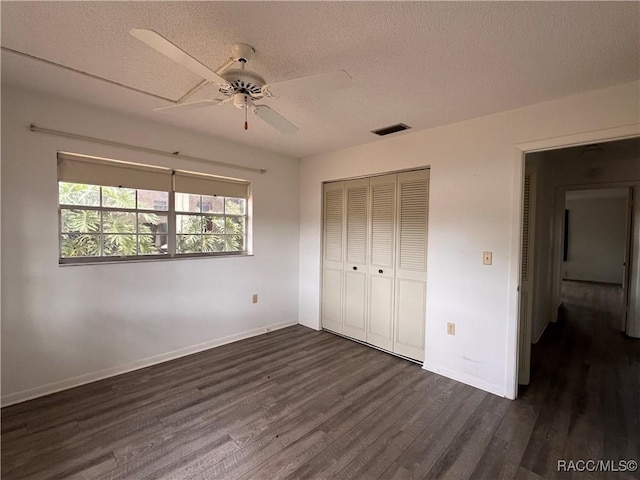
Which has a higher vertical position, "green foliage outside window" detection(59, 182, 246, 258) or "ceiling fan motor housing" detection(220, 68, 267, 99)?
"ceiling fan motor housing" detection(220, 68, 267, 99)

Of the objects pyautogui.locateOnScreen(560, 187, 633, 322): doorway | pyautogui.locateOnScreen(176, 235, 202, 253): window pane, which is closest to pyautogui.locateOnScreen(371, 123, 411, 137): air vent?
pyautogui.locateOnScreen(176, 235, 202, 253): window pane

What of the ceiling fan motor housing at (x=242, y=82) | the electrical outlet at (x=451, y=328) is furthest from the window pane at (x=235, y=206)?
the electrical outlet at (x=451, y=328)

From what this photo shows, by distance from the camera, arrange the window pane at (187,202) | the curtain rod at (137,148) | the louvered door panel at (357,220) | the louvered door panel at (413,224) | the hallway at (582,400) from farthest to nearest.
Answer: the louvered door panel at (357,220), the window pane at (187,202), the louvered door panel at (413,224), the curtain rod at (137,148), the hallway at (582,400)

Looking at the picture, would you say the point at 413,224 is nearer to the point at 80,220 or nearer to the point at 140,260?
the point at 140,260

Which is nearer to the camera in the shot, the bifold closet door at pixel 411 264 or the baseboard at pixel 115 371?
the baseboard at pixel 115 371

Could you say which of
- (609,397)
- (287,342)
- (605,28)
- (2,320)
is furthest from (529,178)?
(2,320)

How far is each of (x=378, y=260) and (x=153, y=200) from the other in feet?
8.29

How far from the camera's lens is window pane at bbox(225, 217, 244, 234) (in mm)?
3631

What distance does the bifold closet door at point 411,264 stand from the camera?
3.07 meters

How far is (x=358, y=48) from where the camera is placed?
1.66 m

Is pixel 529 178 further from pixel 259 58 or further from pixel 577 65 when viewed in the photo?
pixel 259 58

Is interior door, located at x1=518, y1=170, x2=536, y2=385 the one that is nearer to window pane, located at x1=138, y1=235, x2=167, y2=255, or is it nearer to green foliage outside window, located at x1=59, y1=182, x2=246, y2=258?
green foliage outside window, located at x1=59, y1=182, x2=246, y2=258

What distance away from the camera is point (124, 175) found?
2766 mm

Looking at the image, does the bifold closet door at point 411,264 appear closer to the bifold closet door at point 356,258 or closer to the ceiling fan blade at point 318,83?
the bifold closet door at point 356,258
